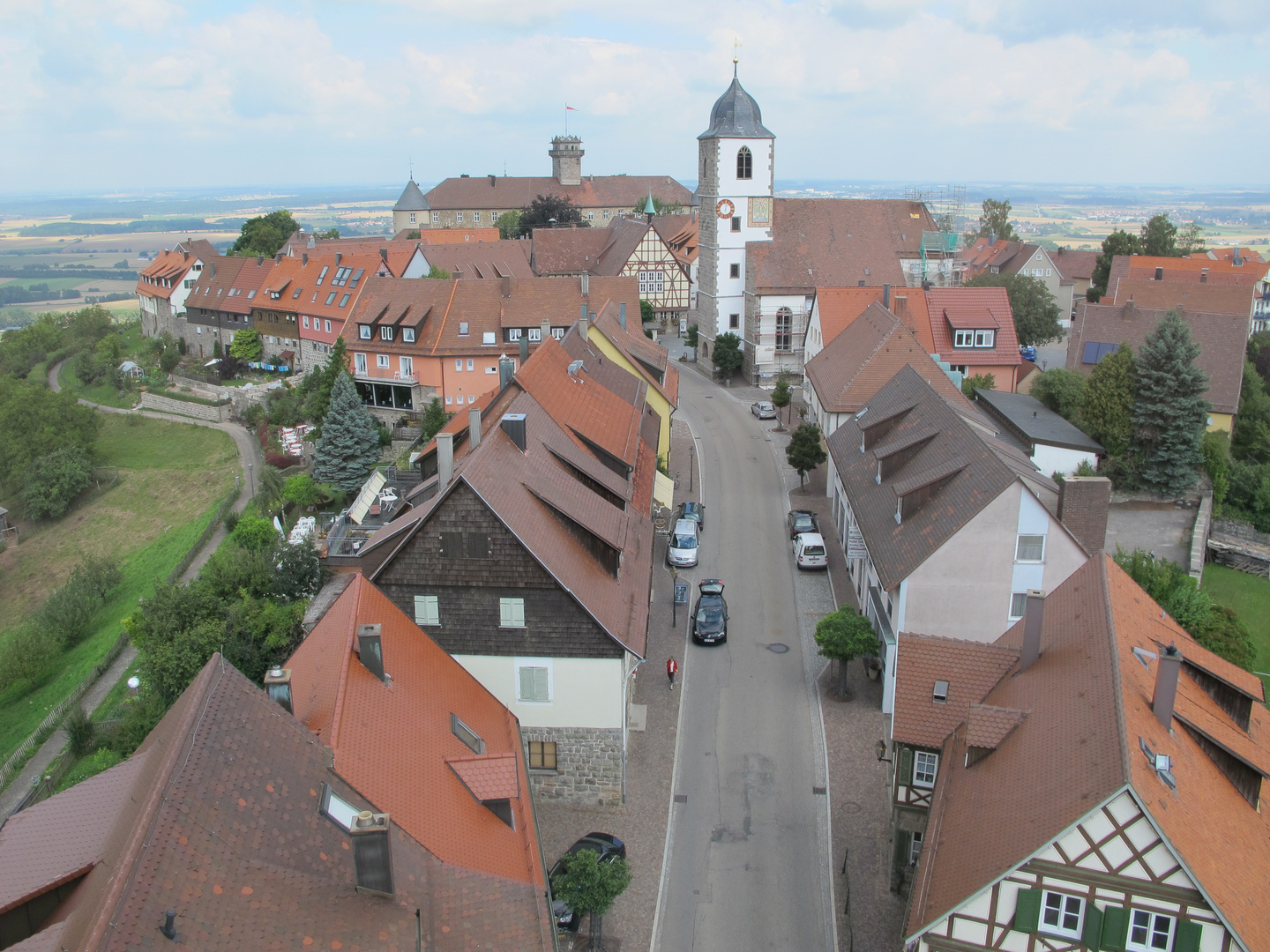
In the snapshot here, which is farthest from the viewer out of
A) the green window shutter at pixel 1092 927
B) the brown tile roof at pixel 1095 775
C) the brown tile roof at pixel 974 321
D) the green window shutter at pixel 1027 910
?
the brown tile roof at pixel 974 321

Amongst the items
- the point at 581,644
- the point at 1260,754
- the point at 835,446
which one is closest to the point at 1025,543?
the point at 1260,754

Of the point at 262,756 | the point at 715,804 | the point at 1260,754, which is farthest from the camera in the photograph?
the point at 715,804

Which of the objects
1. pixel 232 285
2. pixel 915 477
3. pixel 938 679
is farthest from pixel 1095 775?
pixel 232 285

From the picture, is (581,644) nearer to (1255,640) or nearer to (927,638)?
(927,638)

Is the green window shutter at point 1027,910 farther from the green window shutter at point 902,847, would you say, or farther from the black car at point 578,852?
the black car at point 578,852

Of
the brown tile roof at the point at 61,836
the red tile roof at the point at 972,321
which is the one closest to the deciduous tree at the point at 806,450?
the red tile roof at the point at 972,321

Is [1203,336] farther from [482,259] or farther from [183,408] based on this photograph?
[183,408]
